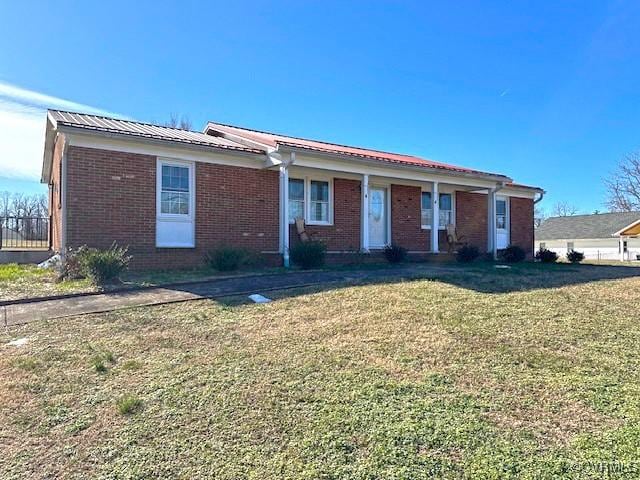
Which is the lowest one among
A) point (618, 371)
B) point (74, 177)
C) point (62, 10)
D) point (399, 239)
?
point (618, 371)

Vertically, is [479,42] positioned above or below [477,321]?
above

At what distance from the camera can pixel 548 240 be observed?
42.5m

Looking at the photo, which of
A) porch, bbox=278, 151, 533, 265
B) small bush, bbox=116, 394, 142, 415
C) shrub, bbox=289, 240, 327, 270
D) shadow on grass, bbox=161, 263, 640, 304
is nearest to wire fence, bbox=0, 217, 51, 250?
porch, bbox=278, 151, 533, 265

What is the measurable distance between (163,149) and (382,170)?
239 inches

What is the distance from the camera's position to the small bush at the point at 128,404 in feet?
11.5

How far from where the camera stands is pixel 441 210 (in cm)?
1636

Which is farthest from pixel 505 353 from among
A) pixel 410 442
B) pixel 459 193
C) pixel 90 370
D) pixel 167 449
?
pixel 459 193

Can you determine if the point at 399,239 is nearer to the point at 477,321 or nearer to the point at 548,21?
the point at 548,21

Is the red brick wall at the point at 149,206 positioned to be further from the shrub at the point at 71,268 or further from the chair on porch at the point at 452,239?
the chair on porch at the point at 452,239

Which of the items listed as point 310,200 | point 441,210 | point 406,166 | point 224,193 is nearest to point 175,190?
point 224,193

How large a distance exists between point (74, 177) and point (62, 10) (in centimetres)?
407

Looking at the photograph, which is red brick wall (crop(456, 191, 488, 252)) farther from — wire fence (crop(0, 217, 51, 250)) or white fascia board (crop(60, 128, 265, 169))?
wire fence (crop(0, 217, 51, 250))

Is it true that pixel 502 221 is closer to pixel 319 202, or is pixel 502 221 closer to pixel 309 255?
pixel 319 202

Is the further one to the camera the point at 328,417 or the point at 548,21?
the point at 548,21
